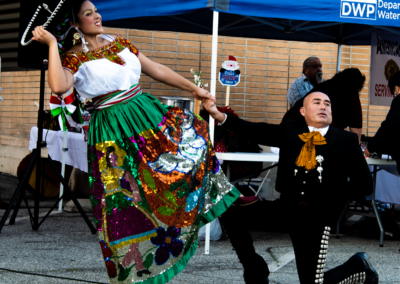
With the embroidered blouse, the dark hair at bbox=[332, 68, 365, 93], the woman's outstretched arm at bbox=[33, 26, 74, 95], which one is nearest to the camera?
the woman's outstretched arm at bbox=[33, 26, 74, 95]

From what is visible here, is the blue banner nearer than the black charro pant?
No

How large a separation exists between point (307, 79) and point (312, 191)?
4512 mm

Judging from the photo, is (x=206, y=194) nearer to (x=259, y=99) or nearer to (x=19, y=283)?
(x=19, y=283)

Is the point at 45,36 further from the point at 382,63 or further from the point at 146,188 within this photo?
the point at 382,63

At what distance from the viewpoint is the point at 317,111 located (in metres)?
3.67

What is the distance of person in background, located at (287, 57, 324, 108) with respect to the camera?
7711 millimetres

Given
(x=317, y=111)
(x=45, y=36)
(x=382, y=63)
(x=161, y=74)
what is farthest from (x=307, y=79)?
(x=45, y=36)

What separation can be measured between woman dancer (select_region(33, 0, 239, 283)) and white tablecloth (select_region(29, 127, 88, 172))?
3.50m

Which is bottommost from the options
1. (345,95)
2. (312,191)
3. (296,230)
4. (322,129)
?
(296,230)

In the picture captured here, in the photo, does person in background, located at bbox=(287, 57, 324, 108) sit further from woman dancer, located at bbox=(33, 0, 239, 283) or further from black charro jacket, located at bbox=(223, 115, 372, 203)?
woman dancer, located at bbox=(33, 0, 239, 283)

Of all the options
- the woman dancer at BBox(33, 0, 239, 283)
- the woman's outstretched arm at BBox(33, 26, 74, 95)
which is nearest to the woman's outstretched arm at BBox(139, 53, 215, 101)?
the woman dancer at BBox(33, 0, 239, 283)

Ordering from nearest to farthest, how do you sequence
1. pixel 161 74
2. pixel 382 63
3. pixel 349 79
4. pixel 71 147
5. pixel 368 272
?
pixel 161 74 → pixel 368 272 → pixel 349 79 → pixel 71 147 → pixel 382 63

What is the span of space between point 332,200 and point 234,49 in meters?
6.05

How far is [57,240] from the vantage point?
17.9 ft
